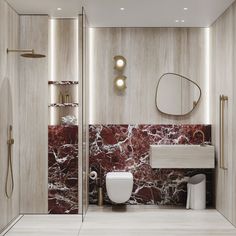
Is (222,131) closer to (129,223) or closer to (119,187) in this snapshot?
(119,187)

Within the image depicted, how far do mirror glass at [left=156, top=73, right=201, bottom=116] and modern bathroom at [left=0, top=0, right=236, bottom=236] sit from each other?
2 centimetres

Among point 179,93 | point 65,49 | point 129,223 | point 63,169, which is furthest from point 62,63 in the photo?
point 129,223

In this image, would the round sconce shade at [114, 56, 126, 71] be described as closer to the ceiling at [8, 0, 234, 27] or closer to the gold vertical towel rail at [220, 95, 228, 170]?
the ceiling at [8, 0, 234, 27]

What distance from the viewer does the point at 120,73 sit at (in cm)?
699

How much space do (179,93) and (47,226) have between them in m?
2.86

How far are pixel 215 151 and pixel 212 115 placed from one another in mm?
551

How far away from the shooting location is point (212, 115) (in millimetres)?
6766

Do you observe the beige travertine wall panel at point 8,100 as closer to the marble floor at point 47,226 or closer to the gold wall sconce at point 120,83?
the marble floor at point 47,226

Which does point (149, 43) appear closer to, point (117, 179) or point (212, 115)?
point (212, 115)

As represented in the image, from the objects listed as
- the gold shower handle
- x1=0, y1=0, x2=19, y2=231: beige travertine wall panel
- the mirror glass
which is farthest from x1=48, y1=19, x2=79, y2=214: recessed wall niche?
the gold shower handle

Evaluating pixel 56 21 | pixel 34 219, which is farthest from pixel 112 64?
pixel 34 219

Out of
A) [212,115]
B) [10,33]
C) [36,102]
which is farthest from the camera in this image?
[212,115]

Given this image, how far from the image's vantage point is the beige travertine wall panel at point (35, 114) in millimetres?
6227

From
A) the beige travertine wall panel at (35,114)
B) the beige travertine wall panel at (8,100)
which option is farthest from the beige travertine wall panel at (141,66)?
the beige travertine wall panel at (8,100)
